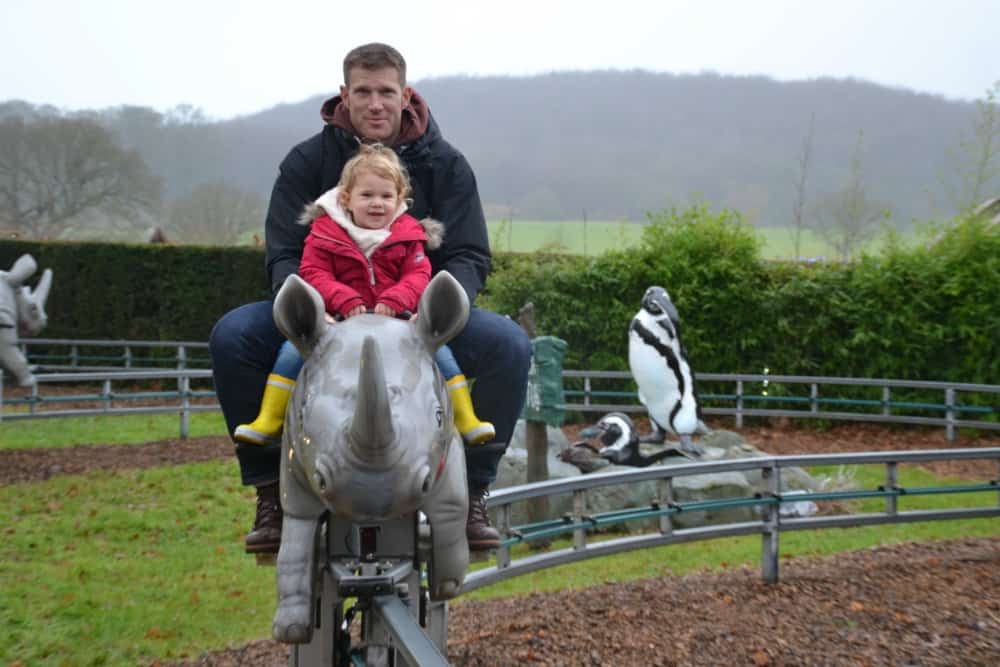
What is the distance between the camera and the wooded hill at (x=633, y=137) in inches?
1998

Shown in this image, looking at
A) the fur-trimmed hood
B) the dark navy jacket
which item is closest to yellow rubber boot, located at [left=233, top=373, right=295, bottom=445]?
the fur-trimmed hood

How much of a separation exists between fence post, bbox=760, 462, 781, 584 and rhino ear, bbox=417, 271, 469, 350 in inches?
202

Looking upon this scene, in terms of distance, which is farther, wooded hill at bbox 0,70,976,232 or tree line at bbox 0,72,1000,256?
wooded hill at bbox 0,70,976,232

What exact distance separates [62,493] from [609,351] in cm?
932

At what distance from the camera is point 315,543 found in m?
2.68

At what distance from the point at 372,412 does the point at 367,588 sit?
2.10 ft

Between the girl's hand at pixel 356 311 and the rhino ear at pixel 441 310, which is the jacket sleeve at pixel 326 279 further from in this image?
the rhino ear at pixel 441 310

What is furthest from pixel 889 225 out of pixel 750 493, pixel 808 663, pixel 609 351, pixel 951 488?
pixel 808 663

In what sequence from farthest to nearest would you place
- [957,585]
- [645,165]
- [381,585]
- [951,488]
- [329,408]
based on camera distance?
1. [645,165]
2. [951,488]
3. [957,585]
4. [381,585]
5. [329,408]

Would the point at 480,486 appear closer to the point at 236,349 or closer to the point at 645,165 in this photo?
the point at 236,349

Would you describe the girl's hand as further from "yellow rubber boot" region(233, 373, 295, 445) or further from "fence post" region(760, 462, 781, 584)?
"fence post" region(760, 462, 781, 584)

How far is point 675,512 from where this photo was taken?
23.2 feet

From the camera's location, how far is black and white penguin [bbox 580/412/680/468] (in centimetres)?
1129

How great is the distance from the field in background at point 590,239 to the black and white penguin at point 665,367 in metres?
5.73
